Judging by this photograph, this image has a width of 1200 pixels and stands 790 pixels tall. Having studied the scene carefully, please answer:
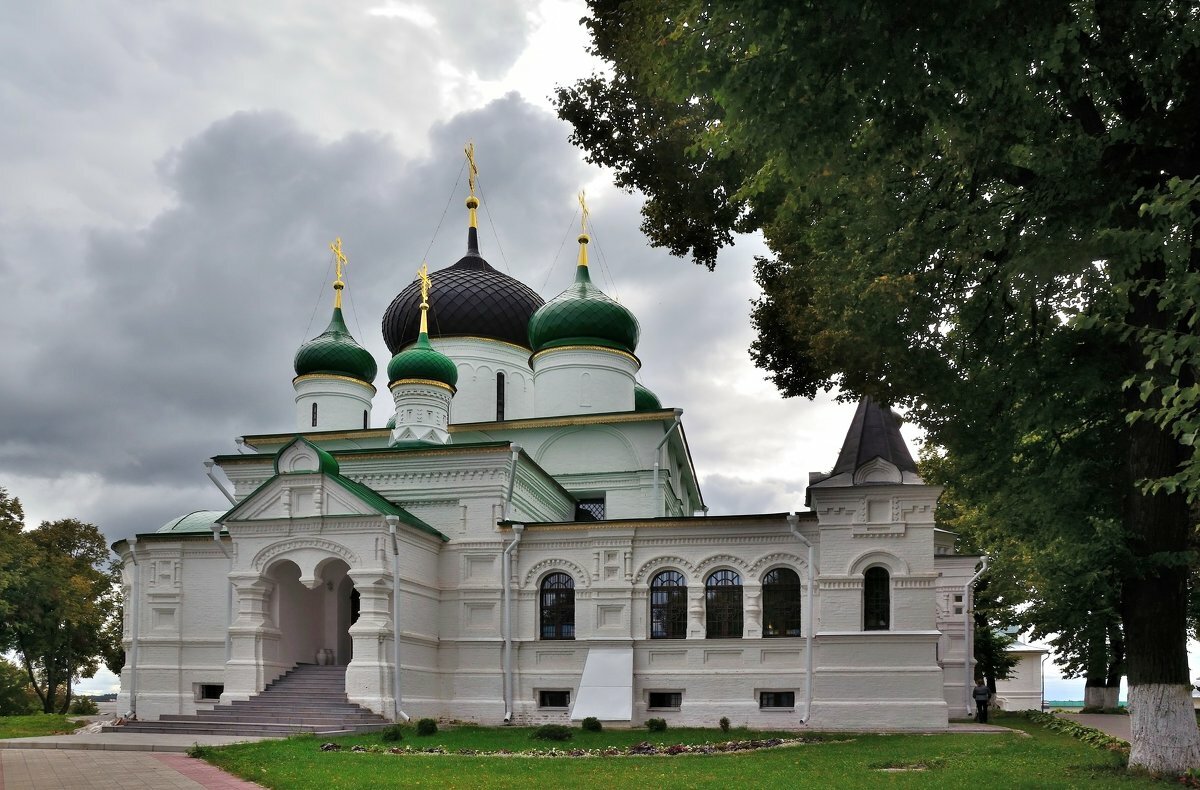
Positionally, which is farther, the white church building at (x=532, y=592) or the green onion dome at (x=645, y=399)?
the green onion dome at (x=645, y=399)

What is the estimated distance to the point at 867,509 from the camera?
19.5m

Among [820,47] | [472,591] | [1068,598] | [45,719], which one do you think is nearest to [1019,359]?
[1068,598]

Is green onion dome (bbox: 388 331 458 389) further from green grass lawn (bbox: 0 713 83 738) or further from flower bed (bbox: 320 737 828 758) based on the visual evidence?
flower bed (bbox: 320 737 828 758)

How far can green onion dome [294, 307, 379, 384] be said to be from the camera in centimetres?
2848

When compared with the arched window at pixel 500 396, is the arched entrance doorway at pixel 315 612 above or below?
below

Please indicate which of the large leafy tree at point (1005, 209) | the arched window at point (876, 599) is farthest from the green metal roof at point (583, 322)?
the large leafy tree at point (1005, 209)

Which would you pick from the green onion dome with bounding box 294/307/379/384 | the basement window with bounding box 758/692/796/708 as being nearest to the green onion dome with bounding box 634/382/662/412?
the green onion dome with bounding box 294/307/379/384

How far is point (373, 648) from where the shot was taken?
1945 centimetres

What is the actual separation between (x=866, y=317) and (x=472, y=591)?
37.4 ft

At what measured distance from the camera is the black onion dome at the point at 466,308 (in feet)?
96.2

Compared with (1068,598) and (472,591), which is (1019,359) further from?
(472,591)

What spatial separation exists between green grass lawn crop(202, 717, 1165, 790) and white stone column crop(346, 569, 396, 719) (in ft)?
7.57

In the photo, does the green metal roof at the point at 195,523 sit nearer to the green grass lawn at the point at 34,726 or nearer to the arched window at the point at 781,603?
the green grass lawn at the point at 34,726

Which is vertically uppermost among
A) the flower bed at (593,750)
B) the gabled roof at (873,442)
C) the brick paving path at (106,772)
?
the gabled roof at (873,442)
